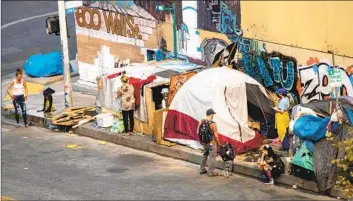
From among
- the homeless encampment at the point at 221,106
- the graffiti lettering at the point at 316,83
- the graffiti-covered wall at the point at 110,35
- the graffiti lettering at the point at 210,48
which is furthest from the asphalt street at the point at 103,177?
the graffiti-covered wall at the point at 110,35

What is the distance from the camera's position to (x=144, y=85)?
70.4 ft

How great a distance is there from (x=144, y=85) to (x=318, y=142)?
536cm

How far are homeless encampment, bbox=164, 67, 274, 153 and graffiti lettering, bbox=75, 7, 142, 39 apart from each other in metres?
5.19

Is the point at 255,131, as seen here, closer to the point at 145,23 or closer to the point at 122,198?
the point at 122,198

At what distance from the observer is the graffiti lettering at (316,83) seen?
19.9 metres

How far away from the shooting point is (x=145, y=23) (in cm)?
2502

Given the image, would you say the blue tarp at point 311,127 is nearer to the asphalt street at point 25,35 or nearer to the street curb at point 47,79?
the street curb at point 47,79

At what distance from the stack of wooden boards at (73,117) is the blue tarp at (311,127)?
22.9 ft

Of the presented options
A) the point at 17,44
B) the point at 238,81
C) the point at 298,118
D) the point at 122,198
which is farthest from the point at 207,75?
the point at 17,44

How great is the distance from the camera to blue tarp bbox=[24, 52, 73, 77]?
2867cm

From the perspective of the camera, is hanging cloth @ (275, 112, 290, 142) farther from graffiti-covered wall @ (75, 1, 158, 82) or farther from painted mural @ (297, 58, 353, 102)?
graffiti-covered wall @ (75, 1, 158, 82)

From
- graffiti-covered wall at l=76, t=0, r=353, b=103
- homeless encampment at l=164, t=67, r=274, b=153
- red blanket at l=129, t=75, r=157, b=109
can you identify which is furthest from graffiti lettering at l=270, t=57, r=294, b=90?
red blanket at l=129, t=75, r=157, b=109

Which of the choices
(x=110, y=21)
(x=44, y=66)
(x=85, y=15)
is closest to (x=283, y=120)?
(x=110, y=21)

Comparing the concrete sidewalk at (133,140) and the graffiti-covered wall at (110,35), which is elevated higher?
the graffiti-covered wall at (110,35)
